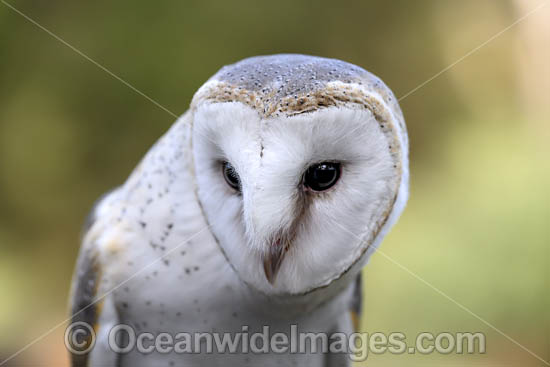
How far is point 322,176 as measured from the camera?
789 mm

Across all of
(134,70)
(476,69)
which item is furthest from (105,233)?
(476,69)

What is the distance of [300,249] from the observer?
0.83m

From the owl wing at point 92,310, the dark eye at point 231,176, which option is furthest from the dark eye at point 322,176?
the owl wing at point 92,310

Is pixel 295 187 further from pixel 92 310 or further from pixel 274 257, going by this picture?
pixel 92 310

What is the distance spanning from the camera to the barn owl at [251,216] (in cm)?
75

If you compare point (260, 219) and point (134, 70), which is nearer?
point (260, 219)

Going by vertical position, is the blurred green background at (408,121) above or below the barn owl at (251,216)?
above

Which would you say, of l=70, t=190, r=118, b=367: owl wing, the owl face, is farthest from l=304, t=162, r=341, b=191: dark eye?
l=70, t=190, r=118, b=367: owl wing

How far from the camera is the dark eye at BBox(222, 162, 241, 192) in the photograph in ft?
2.66

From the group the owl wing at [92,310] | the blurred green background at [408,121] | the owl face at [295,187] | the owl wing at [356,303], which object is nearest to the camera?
the owl face at [295,187]

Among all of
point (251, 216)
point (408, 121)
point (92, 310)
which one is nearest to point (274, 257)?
point (251, 216)

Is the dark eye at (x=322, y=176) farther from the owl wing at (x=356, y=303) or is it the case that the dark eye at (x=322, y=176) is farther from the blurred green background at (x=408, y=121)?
the blurred green background at (x=408, y=121)

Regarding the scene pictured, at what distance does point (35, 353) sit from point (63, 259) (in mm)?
643

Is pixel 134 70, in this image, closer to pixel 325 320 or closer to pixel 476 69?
pixel 476 69
